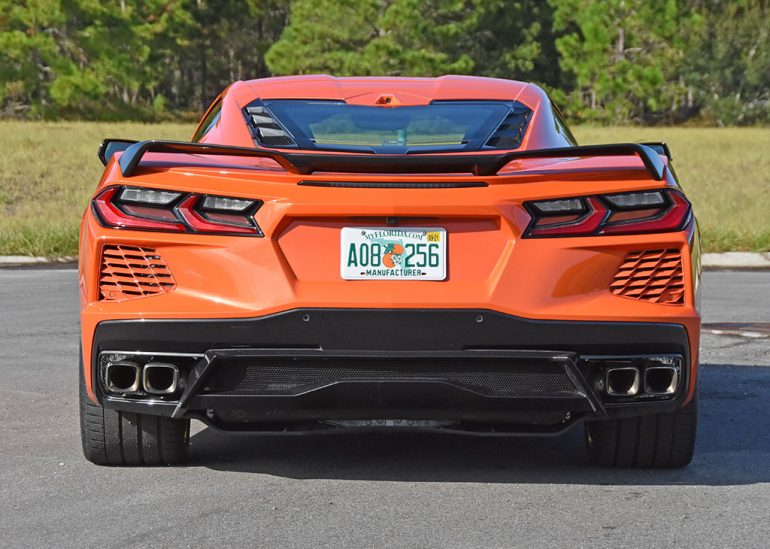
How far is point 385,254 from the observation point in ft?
14.9

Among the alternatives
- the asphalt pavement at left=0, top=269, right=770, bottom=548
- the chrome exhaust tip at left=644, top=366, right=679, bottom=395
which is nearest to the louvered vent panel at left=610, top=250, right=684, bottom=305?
the chrome exhaust tip at left=644, top=366, right=679, bottom=395

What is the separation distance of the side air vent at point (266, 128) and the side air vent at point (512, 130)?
0.76 meters

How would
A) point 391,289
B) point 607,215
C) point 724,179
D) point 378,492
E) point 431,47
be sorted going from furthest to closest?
1. point 431,47
2. point 724,179
3. point 378,492
4. point 607,215
5. point 391,289

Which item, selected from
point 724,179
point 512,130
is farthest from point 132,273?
point 724,179

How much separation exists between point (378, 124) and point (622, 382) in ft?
4.83

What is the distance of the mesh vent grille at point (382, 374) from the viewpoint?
457cm

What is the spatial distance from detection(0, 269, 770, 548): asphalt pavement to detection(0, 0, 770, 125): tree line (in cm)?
5226

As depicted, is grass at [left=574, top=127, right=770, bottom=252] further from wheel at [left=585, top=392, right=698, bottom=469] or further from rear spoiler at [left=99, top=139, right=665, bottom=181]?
rear spoiler at [left=99, top=139, right=665, bottom=181]

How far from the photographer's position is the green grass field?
56.3 feet

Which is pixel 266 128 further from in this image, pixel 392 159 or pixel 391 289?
pixel 391 289

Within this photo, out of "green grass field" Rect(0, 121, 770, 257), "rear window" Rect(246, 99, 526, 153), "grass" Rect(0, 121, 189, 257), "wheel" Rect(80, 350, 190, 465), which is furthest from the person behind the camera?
"green grass field" Rect(0, 121, 770, 257)

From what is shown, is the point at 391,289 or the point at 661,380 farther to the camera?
the point at 661,380

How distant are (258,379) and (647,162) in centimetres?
143

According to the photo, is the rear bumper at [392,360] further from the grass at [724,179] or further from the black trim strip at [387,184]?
the grass at [724,179]
